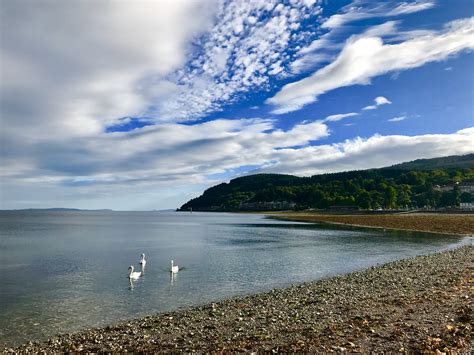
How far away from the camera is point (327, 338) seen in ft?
42.7

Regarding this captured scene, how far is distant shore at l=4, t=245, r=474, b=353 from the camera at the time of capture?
1248cm

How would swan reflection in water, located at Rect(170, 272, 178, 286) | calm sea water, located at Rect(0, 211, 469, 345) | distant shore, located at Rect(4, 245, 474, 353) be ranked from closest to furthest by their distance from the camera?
distant shore, located at Rect(4, 245, 474, 353) → calm sea water, located at Rect(0, 211, 469, 345) → swan reflection in water, located at Rect(170, 272, 178, 286)

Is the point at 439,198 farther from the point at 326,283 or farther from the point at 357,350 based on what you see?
the point at 357,350

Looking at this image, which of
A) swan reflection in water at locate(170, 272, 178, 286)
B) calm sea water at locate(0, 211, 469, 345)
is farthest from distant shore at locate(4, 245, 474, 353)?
swan reflection in water at locate(170, 272, 178, 286)

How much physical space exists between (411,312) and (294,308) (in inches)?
199

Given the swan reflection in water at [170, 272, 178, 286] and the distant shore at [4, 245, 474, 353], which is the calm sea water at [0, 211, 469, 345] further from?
the distant shore at [4, 245, 474, 353]

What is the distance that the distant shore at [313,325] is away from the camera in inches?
491

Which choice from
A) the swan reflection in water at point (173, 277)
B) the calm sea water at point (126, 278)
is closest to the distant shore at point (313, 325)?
the calm sea water at point (126, 278)

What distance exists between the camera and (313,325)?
1484 centimetres

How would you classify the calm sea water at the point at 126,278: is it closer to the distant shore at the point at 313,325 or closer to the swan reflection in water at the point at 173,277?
the swan reflection in water at the point at 173,277

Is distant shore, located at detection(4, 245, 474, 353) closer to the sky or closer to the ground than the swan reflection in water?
closer to the sky

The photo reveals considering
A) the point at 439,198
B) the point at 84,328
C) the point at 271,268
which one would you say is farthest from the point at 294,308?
the point at 439,198

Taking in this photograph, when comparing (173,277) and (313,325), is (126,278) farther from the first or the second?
(313,325)

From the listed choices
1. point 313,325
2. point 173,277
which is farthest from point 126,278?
point 313,325
